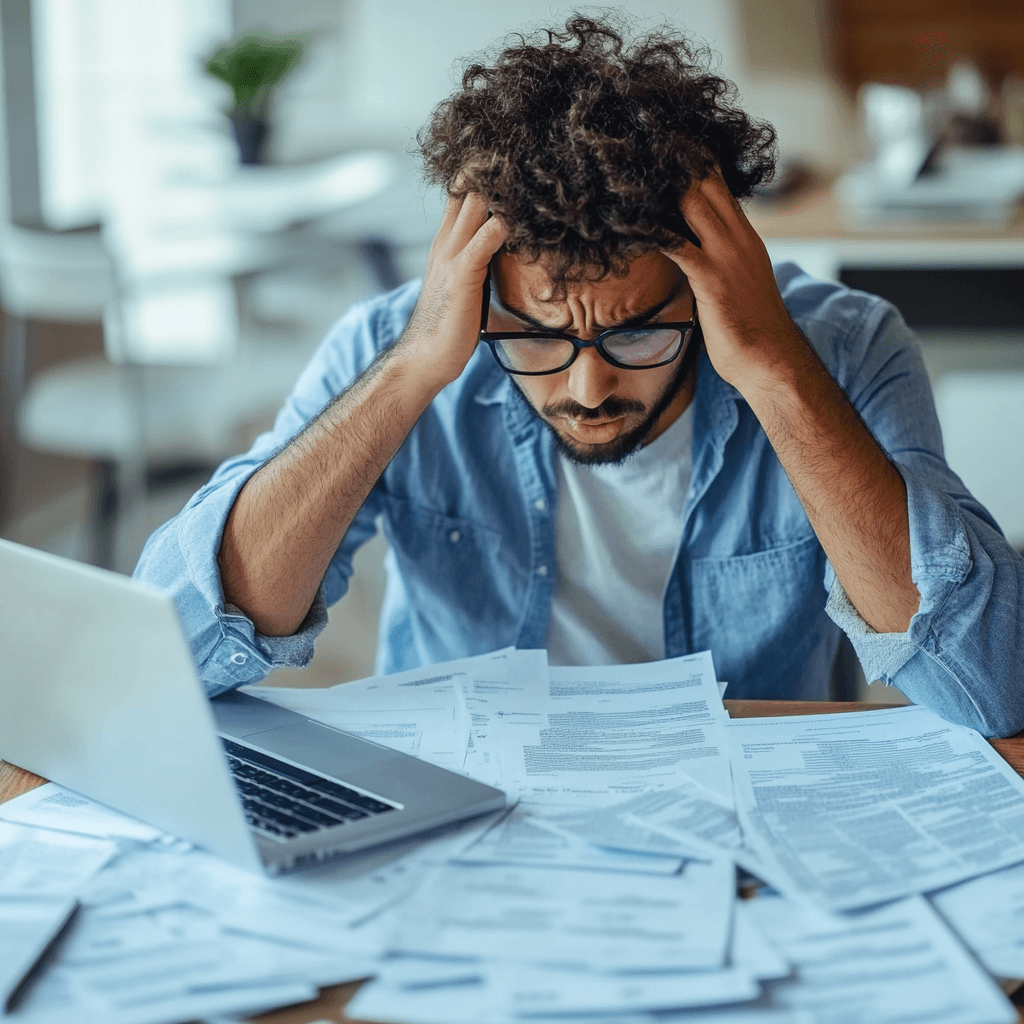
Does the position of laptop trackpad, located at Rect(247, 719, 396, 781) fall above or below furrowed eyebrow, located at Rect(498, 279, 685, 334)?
below

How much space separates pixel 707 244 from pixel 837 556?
0.96ft

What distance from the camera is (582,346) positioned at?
1.06 m

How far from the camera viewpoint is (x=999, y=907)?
27.8 inches

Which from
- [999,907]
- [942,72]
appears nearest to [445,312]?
[999,907]

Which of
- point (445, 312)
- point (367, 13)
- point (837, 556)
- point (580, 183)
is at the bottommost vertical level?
point (837, 556)

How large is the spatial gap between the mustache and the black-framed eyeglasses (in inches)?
1.5

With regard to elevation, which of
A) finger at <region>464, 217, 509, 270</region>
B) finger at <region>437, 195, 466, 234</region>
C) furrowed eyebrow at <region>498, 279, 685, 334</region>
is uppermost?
finger at <region>437, 195, 466, 234</region>

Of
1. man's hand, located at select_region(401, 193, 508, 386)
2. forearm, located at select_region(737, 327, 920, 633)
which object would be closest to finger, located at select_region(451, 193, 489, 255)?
man's hand, located at select_region(401, 193, 508, 386)

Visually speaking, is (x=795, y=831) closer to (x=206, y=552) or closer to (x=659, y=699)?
(x=659, y=699)

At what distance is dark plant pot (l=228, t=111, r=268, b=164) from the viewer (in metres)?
3.11

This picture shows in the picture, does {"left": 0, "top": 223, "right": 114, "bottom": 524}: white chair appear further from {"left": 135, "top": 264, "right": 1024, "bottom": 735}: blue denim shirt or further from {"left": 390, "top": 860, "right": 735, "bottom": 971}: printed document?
{"left": 390, "top": 860, "right": 735, "bottom": 971}: printed document

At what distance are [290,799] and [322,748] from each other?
3.3 inches

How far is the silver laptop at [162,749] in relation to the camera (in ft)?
2.31

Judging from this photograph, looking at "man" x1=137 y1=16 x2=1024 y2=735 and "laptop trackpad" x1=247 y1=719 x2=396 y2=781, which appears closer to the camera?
"laptop trackpad" x1=247 y1=719 x2=396 y2=781
